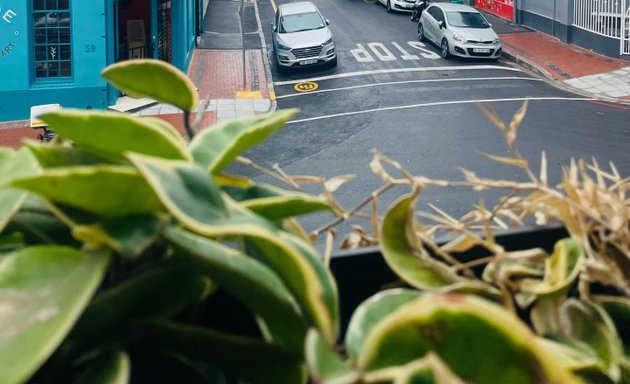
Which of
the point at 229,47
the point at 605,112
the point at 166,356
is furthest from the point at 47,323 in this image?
the point at 229,47

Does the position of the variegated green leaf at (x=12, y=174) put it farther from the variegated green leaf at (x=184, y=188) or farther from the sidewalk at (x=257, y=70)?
the sidewalk at (x=257, y=70)

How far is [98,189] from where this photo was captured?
3.16ft

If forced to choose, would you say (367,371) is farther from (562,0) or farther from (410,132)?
(562,0)

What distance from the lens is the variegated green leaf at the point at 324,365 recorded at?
2.83 feet

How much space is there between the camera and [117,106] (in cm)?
1577

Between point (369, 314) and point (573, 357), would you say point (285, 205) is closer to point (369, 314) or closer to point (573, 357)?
point (369, 314)

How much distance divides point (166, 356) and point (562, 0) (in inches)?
1000

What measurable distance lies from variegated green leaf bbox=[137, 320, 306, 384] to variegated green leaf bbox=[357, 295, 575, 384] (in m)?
0.19

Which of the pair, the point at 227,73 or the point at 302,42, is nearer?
the point at 302,42

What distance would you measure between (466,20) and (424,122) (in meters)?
8.68

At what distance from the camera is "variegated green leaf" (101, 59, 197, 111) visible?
1230mm

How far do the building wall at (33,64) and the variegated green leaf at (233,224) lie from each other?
14585 mm

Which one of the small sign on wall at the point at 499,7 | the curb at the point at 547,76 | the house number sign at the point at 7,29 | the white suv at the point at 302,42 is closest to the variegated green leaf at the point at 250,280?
the house number sign at the point at 7,29

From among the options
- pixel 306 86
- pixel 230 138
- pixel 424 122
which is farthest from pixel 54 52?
pixel 230 138
